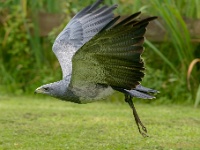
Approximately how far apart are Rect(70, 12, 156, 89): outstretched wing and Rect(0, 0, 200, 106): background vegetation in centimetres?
304

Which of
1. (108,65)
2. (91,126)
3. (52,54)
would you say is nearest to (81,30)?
(91,126)

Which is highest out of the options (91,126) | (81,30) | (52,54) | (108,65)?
(81,30)

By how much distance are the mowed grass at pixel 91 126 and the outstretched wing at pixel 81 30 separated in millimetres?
780

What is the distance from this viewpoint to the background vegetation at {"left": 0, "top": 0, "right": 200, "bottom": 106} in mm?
8781

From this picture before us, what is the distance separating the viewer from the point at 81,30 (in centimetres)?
679

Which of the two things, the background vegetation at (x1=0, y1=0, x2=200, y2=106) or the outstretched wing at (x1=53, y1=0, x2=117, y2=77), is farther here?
the background vegetation at (x1=0, y1=0, x2=200, y2=106)

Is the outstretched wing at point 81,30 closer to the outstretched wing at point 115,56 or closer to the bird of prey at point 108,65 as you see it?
the bird of prey at point 108,65

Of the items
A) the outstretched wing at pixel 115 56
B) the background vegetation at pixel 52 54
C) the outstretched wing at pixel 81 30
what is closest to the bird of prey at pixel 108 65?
the outstretched wing at pixel 115 56

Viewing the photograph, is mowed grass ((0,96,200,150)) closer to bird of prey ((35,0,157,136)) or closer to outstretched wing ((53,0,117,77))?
bird of prey ((35,0,157,136))

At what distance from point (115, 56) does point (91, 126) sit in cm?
184

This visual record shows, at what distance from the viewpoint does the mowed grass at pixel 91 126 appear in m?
6.01

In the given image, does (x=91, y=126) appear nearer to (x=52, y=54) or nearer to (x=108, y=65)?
(x=108, y=65)

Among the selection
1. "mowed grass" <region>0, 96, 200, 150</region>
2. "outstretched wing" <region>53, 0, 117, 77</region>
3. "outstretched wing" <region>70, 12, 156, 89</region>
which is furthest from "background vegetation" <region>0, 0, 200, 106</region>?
"outstretched wing" <region>70, 12, 156, 89</region>

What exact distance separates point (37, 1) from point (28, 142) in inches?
171
